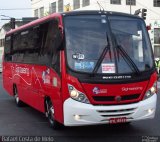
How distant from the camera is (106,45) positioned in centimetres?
891

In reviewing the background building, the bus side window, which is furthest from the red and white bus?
the background building

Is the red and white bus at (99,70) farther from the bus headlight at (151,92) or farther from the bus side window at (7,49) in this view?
the bus side window at (7,49)

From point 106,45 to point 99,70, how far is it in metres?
0.61

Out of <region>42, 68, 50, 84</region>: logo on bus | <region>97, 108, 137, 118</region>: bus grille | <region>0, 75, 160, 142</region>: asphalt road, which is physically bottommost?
<region>0, 75, 160, 142</region>: asphalt road

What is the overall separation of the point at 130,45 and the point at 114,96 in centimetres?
124

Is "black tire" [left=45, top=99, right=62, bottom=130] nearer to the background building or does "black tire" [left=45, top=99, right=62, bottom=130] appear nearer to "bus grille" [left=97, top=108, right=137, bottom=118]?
"bus grille" [left=97, top=108, right=137, bottom=118]

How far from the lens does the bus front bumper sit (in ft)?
27.8

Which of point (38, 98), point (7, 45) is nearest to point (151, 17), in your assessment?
point (7, 45)

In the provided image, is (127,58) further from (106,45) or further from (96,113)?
(96,113)

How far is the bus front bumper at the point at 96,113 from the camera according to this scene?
8.46 m

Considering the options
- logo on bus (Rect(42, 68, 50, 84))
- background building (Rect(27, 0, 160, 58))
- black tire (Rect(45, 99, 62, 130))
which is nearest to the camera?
black tire (Rect(45, 99, 62, 130))

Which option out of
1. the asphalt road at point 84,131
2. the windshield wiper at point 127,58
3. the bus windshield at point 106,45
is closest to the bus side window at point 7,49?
the asphalt road at point 84,131

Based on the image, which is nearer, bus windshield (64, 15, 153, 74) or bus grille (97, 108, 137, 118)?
bus grille (97, 108, 137, 118)

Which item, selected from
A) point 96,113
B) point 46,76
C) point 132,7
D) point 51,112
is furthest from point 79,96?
point 132,7
